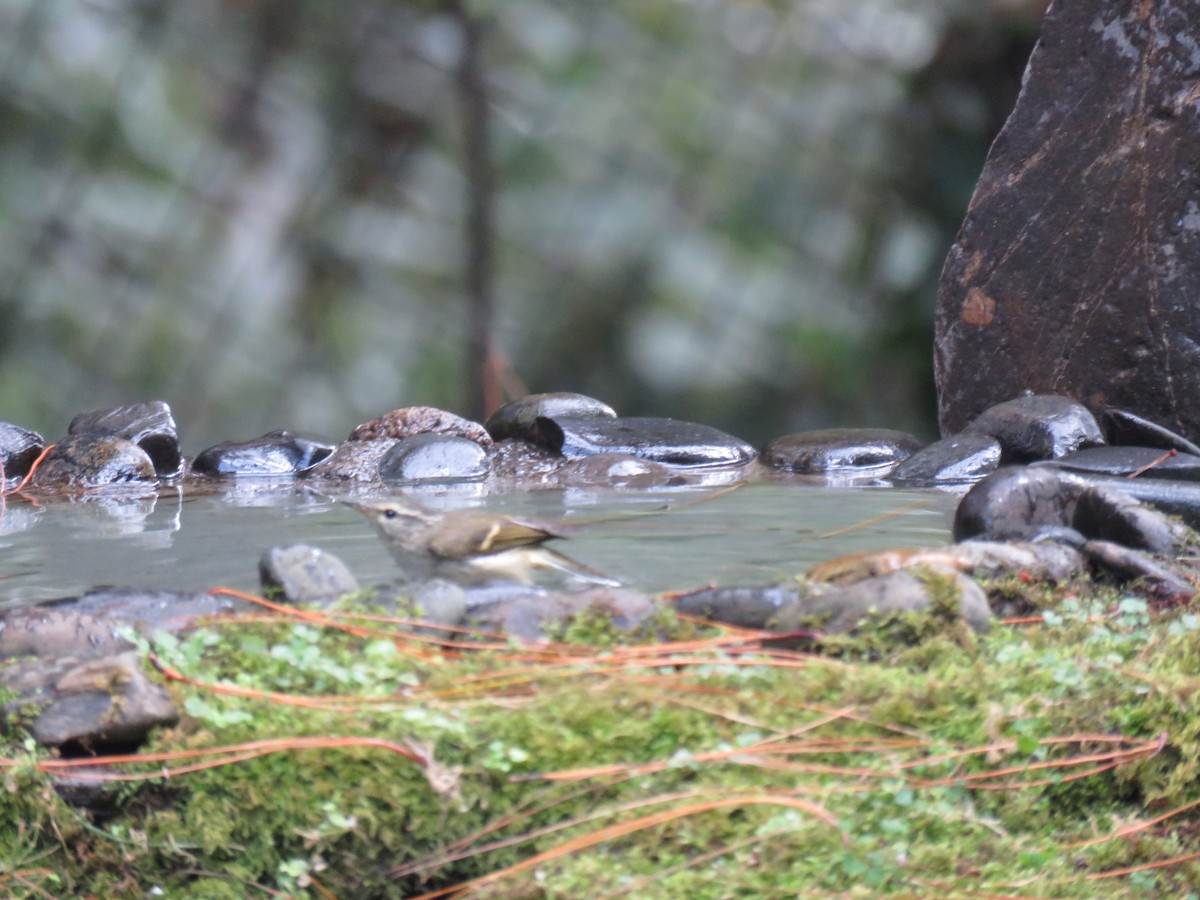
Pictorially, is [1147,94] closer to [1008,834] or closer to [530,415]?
[530,415]

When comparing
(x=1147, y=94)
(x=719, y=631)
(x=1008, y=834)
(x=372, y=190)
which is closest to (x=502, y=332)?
(x=372, y=190)

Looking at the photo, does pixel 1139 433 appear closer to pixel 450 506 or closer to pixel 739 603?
pixel 450 506

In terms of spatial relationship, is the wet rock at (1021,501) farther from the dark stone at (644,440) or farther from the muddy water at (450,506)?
the dark stone at (644,440)

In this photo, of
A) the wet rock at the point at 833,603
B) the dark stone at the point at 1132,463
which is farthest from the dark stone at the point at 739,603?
the dark stone at the point at 1132,463

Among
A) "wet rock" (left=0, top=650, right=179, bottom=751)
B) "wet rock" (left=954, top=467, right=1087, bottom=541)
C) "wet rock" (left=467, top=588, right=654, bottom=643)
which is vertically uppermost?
"wet rock" (left=954, top=467, right=1087, bottom=541)

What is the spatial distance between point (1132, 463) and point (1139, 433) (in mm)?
567

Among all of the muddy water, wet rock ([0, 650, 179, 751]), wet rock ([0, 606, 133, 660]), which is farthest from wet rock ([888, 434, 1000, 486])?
wet rock ([0, 650, 179, 751])

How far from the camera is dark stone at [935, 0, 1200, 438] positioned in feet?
19.8

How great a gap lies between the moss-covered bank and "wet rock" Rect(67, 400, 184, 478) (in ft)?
14.0

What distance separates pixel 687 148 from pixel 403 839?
26.0 feet

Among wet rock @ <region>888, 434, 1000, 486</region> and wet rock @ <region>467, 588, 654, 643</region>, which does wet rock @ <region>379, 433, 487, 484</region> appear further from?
wet rock @ <region>467, 588, 654, 643</region>

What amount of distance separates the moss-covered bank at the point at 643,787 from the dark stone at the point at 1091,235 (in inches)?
164

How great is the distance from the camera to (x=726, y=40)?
9641 mm

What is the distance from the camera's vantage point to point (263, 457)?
6.41 meters
